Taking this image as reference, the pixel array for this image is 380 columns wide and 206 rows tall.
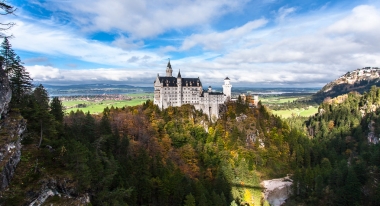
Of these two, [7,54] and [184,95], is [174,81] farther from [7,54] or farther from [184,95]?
[7,54]

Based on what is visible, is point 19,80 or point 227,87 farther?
point 227,87

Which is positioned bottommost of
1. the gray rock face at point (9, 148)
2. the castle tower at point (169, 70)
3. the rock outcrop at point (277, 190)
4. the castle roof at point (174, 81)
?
the rock outcrop at point (277, 190)

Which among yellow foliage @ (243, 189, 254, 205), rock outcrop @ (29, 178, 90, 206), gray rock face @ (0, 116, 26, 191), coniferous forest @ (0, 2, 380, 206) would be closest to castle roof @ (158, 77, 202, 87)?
coniferous forest @ (0, 2, 380, 206)

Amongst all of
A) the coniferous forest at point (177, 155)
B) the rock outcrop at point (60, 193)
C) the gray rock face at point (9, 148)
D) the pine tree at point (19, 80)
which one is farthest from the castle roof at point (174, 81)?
the rock outcrop at point (60, 193)

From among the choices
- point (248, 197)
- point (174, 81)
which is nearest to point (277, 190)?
→ point (248, 197)

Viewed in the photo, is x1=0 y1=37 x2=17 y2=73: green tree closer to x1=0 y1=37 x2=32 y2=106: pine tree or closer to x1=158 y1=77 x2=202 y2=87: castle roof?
x1=0 y1=37 x2=32 y2=106: pine tree

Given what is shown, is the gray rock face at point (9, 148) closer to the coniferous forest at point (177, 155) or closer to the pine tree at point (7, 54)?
the coniferous forest at point (177, 155)
